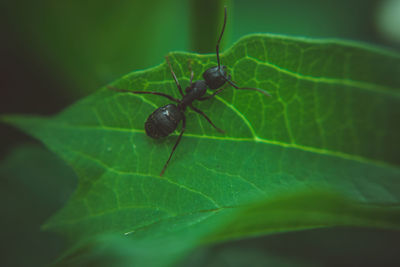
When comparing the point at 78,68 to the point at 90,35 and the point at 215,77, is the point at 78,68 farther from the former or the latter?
the point at 215,77

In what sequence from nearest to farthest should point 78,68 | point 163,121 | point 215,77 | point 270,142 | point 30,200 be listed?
point 270,142
point 163,121
point 215,77
point 30,200
point 78,68

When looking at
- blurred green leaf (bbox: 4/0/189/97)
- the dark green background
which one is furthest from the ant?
blurred green leaf (bbox: 4/0/189/97)

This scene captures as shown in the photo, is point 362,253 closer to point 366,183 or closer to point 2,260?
point 366,183

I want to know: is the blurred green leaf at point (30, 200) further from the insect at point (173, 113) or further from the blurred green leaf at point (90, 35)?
the insect at point (173, 113)

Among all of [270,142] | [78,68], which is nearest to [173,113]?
[270,142]

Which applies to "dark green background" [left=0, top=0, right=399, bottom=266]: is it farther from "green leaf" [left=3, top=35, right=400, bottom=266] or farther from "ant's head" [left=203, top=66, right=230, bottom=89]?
"green leaf" [left=3, top=35, right=400, bottom=266]

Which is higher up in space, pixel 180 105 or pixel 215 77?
pixel 215 77

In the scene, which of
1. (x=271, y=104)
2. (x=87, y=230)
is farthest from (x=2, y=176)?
(x=271, y=104)
